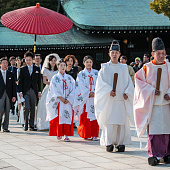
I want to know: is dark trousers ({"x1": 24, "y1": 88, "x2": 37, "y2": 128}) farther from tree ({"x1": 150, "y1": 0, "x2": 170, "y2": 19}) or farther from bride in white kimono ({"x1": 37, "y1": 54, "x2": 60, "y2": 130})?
tree ({"x1": 150, "y1": 0, "x2": 170, "y2": 19})

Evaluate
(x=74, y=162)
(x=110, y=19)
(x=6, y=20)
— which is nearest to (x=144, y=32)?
(x=110, y=19)

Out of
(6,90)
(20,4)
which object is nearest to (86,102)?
(6,90)

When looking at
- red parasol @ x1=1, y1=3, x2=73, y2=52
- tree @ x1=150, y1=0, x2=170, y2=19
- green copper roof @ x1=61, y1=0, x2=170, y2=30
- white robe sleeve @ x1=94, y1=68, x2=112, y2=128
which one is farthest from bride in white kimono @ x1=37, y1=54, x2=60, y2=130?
green copper roof @ x1=61, y1=0, x2=170, y2=30

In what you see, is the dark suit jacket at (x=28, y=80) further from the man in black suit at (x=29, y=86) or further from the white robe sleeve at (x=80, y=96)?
the white robe sleeve at (x=80, y=96)

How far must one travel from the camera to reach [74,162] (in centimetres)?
624

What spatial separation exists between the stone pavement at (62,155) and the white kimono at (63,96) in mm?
523

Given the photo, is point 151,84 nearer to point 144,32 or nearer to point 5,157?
point 5,157

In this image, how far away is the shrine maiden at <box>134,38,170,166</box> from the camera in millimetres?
6242

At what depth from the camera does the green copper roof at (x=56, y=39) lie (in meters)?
20.3

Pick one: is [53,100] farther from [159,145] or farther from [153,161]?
[153,161]

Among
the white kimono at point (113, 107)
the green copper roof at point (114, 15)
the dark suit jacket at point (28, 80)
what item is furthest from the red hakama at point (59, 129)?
the green copper roof at point (114, 15)

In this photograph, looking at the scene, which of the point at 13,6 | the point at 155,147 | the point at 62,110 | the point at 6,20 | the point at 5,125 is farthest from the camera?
the point at 13,6

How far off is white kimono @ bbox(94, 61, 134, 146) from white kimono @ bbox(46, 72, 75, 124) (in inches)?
58.4

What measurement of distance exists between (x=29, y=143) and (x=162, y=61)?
3.29 m
